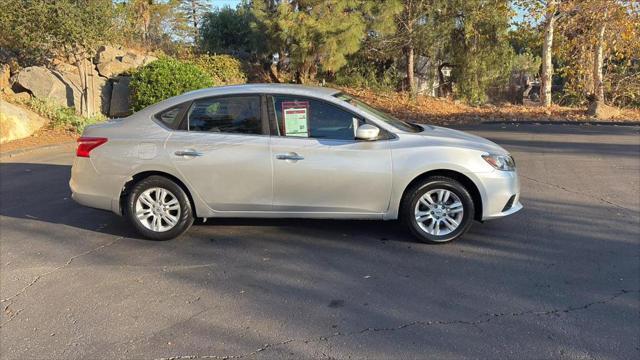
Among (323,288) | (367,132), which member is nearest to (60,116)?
(367,132)

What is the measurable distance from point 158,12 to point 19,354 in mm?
42180

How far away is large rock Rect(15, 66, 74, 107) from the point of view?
15641mm

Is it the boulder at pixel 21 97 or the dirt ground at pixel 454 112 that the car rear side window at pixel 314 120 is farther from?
the boulder at pixel 21 97

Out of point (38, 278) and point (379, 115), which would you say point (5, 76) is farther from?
point (379, 115)

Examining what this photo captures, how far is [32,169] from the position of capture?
32.0 ft

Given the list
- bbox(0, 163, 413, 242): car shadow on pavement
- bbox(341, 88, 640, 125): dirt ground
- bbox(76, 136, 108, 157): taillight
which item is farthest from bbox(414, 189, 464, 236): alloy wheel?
bbox(341, 88, 640, 125): dirt ground

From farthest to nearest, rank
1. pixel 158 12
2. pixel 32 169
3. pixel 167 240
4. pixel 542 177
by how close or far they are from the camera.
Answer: pixel 158 12 → pixel 32 169 → pixel 542 177 → pixel 167 240

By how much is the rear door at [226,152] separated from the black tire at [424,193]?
136 centimetres

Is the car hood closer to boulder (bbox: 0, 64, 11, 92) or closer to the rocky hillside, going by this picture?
the rocky hillside

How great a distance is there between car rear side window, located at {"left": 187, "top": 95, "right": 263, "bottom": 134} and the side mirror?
1004 millimetres

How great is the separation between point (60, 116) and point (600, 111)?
15.1m

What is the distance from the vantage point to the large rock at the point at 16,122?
12750mm

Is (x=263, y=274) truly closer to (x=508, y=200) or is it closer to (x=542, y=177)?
(x=508, y=200)

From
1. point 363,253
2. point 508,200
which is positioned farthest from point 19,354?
point 508,200
